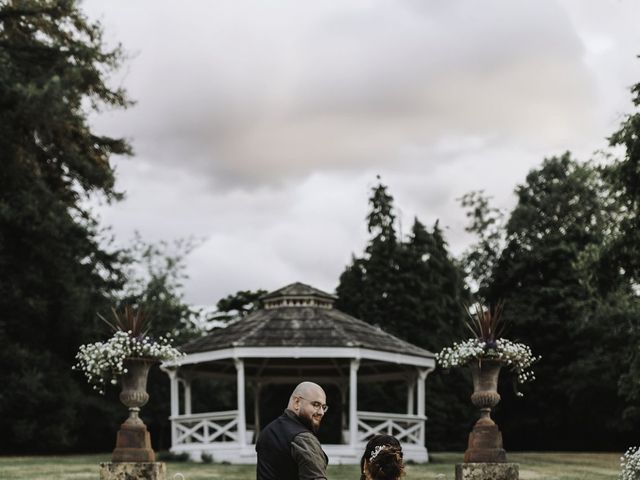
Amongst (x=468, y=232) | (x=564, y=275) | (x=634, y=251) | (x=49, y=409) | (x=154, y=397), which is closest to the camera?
(x=634, y=251)

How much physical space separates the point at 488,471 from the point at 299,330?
Answer: 11.6m

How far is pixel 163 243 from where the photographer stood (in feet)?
168

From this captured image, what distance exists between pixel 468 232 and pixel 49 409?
2467cm

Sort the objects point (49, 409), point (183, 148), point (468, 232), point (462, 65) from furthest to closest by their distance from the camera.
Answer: point (468, 232)
point (183, 148)
point (49, 409)
point (462, 65)

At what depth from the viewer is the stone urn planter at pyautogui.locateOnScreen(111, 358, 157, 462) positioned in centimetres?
1589

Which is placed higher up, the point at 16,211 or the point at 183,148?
the point at 183,148

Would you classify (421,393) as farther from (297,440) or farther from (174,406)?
(297,440)

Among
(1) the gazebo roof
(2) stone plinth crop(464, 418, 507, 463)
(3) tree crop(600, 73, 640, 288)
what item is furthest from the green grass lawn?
(3) tree crop(600, 73, 640, 288)

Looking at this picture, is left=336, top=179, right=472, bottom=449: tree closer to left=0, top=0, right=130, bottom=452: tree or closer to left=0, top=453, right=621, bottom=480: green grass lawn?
left=0, top=0, right=130, bottom=452: tree

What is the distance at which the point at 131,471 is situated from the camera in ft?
51.3

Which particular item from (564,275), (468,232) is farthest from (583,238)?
(468,232)

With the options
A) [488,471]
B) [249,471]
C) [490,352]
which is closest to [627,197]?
[490,352]

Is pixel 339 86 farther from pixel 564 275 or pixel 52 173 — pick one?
pixel 564 275

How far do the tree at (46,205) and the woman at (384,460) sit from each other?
25.0 m
